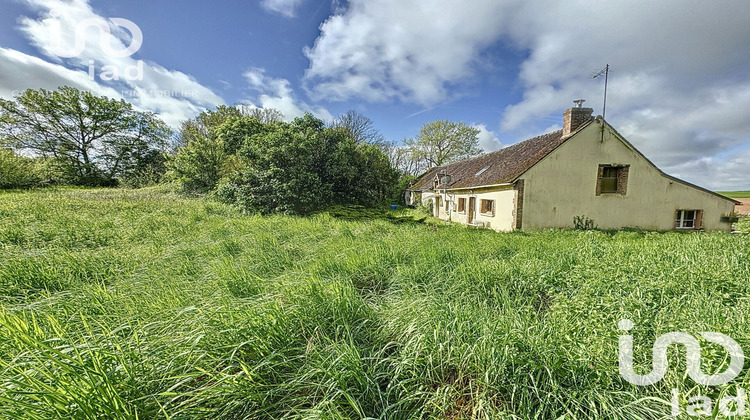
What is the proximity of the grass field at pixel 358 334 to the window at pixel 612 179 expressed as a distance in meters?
9.49

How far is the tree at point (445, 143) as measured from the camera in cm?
3114

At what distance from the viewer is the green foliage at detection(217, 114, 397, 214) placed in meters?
11.6

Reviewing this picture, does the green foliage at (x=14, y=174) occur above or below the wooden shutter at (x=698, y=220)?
above

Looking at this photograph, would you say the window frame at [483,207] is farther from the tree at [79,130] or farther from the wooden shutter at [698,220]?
the tree at [79,130]

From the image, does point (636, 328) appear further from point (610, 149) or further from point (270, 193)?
point (610, 149)

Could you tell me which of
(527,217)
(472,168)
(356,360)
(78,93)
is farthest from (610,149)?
(78,93)

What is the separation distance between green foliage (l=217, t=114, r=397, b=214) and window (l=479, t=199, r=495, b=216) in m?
6.75

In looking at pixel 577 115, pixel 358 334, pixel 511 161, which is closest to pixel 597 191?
pixel 577 115

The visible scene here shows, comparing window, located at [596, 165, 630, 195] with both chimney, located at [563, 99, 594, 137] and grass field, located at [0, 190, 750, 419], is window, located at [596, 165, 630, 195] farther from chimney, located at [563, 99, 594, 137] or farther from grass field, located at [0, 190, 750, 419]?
grass field, located at [0, 190, 750, 419]

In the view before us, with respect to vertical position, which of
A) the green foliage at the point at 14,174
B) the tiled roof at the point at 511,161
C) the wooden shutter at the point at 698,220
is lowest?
the wooden shutter at the point at 698,220

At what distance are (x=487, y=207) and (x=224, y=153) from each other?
1783cm

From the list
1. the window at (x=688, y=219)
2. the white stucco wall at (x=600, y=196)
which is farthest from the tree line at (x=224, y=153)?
the window at (x=688, y=219)

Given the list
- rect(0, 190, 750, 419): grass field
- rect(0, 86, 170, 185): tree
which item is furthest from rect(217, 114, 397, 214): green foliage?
rect(0, 86, 170, 185): tree

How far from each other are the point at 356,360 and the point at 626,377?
6.63 feet
